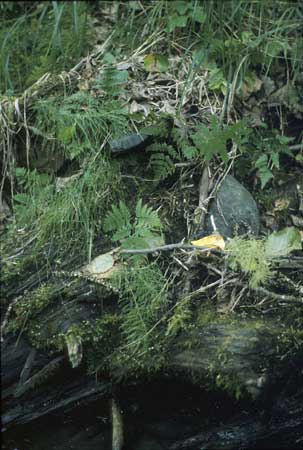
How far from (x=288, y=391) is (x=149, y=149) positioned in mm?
1279

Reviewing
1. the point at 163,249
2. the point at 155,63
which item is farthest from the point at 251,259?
the point at 155,63

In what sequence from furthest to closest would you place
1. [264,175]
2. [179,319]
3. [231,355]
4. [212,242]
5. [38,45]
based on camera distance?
[38,45], [264,175], [212,242], [179,319], [231,355]

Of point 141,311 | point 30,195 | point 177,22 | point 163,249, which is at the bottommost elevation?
point 141,311

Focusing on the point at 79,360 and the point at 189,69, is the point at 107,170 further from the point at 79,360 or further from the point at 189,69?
the point at 79,360

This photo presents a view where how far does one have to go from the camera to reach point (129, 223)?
284cm

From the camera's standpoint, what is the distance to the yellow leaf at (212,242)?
2.78m

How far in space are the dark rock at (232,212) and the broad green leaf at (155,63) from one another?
73 cm

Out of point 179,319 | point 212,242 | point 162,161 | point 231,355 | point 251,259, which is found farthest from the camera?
point 162,161

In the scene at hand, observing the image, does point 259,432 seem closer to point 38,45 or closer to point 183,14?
point 183,14

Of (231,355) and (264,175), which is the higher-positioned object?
(264,175)

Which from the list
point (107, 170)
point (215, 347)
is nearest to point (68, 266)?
point (107, 170)

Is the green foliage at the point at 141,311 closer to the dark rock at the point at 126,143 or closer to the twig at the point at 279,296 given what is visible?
the twig at the point at 279,296

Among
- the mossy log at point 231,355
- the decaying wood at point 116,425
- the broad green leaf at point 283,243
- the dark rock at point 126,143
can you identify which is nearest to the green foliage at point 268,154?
the broad green leaf at point 283,243

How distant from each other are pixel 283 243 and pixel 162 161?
0.69 metres
